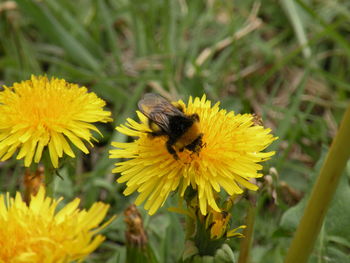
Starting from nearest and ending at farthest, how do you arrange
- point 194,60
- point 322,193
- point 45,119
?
point 322,193
point 45,119
point 194,60

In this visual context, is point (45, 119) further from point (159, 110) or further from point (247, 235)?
point (247, 235)

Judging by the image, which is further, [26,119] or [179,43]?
[179,43]

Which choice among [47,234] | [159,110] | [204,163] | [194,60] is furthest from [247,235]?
[194,60]

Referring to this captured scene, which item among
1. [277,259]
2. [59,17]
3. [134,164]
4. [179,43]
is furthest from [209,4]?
[134,164]

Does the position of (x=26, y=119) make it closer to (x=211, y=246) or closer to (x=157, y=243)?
(x=211, y=246)

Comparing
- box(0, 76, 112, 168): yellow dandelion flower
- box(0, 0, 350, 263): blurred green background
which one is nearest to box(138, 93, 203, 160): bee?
box(0, 76, 112, 168): yellow dandelion flower

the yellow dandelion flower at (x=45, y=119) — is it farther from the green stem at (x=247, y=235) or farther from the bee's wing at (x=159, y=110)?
the green stem at (x=247, y=235)

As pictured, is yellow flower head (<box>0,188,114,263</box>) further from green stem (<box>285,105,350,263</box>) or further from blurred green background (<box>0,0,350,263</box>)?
blurred green background (<box>0,0,350,263</box>)
